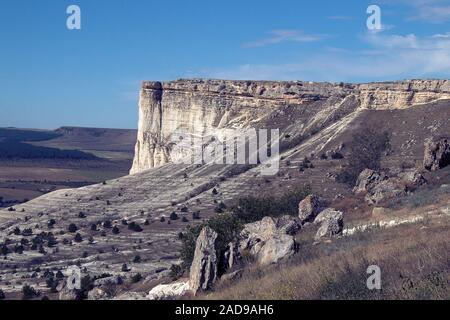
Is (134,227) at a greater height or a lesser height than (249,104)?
lesser

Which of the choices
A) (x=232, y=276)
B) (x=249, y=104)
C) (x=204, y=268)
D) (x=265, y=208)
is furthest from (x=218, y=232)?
(x=249, y=104)

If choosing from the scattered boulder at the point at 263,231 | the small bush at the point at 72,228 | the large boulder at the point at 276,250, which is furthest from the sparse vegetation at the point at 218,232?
the small bush at the point at 72,228

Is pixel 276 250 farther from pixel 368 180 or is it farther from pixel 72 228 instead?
pixel 72 228

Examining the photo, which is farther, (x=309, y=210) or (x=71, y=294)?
(x=309, y=210)

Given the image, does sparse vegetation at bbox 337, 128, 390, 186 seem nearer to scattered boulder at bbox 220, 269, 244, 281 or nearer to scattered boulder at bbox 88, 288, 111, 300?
scattered boulder at bbox 88, 288, 111, 300

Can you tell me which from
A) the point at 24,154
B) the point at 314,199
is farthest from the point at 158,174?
the point at 24,154

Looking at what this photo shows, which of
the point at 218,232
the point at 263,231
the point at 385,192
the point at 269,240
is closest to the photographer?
the point at 269,240

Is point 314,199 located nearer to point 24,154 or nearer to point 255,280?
point 255,280
